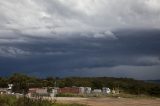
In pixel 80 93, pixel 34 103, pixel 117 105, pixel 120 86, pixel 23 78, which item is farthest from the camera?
pixel 120 86

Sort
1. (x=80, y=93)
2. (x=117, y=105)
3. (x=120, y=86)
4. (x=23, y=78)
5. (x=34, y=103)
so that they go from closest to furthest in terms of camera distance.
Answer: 1. (x=34, y=103)
2. (x=117, y=105)
3. (x=80, y=93)
4. (x=23, y=78)
5. (x=120, y=86)

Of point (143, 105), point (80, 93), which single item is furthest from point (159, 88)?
point (143, 105)

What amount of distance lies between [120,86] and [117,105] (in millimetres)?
77987

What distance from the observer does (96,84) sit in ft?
474

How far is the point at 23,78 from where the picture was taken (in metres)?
130

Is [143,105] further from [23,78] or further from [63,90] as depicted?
[23,78]

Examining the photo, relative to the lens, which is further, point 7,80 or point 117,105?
point 7,80

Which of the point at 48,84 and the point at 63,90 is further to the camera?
the point at 48,84

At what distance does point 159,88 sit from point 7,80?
182ft

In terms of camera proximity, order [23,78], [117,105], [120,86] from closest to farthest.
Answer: [117,105], [23,78], [120,86]

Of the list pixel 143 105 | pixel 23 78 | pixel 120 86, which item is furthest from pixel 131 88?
pixel 143 105

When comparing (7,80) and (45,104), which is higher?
(7,80)

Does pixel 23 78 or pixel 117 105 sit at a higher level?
pixel 23 78

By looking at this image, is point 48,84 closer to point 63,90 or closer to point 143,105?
A: point 63,90
